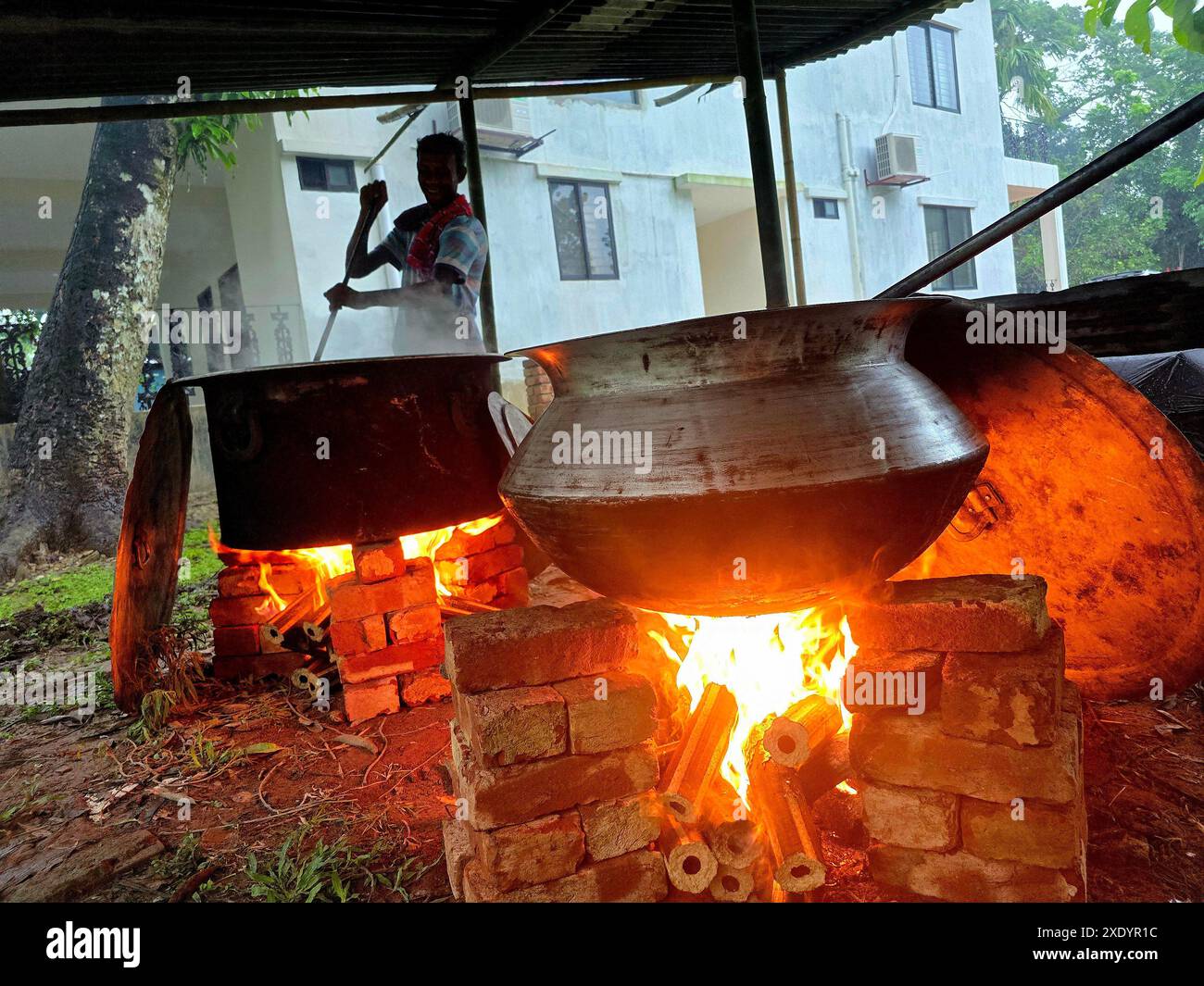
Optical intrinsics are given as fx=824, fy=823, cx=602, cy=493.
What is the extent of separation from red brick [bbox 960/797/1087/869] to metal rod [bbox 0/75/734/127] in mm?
4265

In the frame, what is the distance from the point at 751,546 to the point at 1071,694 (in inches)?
44.6

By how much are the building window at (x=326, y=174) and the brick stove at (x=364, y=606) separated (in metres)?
7.96

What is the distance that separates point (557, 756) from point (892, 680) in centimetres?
86

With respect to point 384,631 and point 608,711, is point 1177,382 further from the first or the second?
point 384,631

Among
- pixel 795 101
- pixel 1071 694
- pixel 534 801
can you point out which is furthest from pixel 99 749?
pixel 795 101

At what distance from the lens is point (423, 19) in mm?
4070

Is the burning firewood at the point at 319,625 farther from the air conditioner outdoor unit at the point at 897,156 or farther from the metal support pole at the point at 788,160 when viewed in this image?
the air conditioner outdoor unit at the point at 897,156

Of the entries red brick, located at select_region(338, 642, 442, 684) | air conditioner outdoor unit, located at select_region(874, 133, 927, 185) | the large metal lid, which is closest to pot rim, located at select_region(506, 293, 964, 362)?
the large metal lid

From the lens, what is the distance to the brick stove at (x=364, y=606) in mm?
3686

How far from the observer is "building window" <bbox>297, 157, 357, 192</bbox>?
1058 cm

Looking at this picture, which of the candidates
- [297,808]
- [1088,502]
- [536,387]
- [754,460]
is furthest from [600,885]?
[536,387]

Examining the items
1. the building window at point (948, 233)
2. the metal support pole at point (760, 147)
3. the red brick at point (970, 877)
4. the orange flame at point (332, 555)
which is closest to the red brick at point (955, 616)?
the red brick at point (970, 877)

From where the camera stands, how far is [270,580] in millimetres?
4156

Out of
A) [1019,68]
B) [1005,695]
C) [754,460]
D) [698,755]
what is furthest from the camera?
[1019,68]
